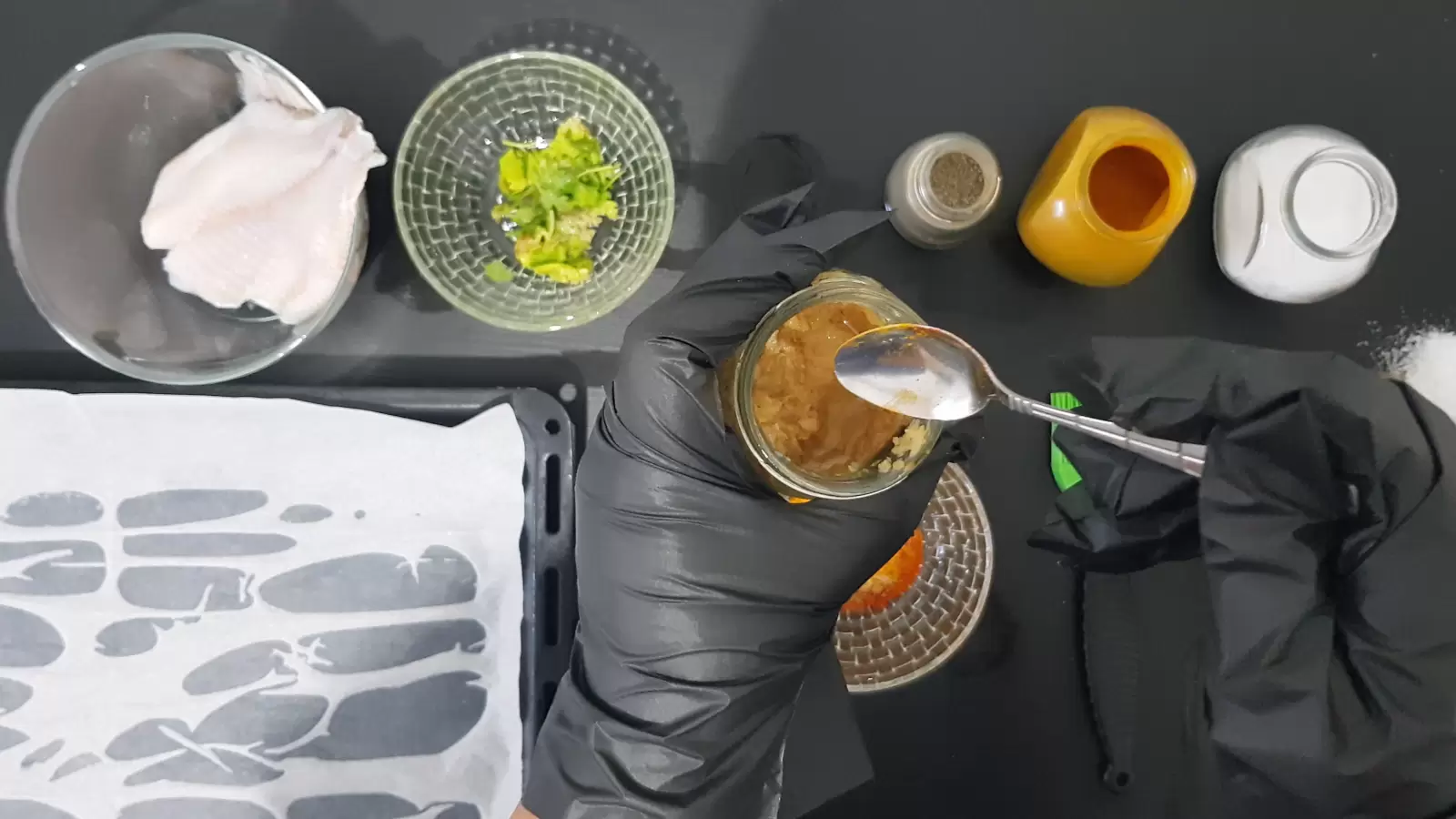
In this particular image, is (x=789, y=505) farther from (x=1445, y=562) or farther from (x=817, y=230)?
(x=1445, y=562)

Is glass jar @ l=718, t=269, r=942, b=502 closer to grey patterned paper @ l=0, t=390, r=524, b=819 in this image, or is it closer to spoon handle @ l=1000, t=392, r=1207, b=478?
spoon handle @ l=1000, t=392, r=1207, b=478

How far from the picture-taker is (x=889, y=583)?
535 mm

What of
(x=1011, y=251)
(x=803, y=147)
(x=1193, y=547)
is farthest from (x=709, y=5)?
(x=1193, y=547)

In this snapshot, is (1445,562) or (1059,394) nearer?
(1445,562)

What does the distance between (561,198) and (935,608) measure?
338 mm

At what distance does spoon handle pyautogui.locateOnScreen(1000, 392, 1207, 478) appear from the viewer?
374mm

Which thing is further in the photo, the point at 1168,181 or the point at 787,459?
the point at 1168,181

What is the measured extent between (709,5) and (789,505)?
1.11ft

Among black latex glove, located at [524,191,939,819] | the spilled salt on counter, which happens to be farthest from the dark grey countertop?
black latex glove, located at [524,191,939,819]

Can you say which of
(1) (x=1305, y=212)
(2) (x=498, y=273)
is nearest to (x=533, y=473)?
(2) (x=498, y=273)

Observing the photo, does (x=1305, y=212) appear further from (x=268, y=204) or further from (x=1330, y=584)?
(x=268, y=204)

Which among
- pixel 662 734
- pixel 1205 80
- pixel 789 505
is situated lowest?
pixel 662 734

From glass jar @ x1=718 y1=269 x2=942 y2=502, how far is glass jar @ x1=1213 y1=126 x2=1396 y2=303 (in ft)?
0.84

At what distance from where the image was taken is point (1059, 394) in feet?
1.79
